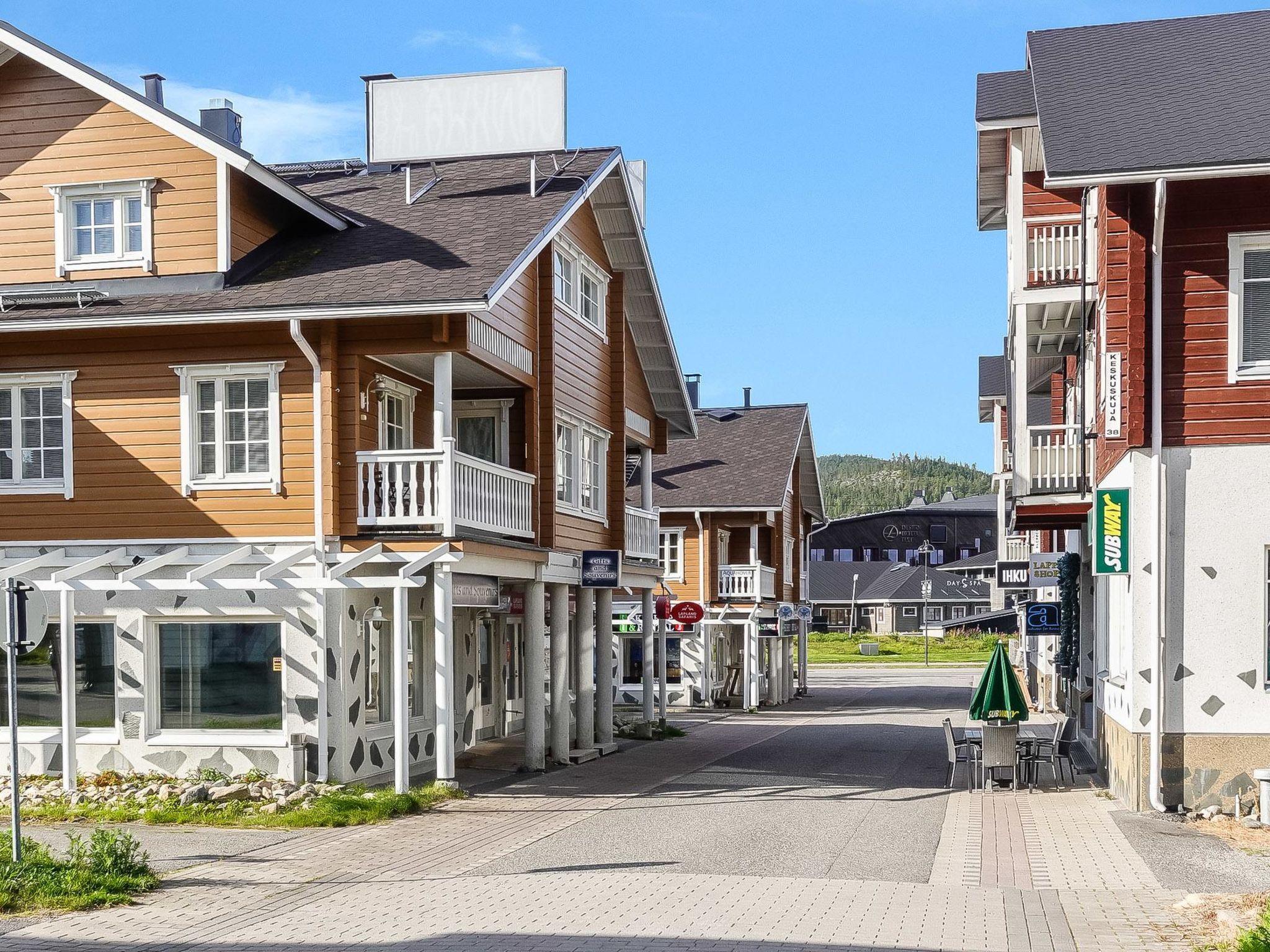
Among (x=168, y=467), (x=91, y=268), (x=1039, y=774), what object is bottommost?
(x=1039, y=774)

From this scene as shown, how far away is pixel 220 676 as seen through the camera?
59.3 feet

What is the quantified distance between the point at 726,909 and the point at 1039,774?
434 inches

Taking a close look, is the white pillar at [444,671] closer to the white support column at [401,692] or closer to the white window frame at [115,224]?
the white support column at [401,692]

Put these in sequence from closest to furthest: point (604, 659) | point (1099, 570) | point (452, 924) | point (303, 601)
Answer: point (452, 924), point (1099, 570), point (303, 601), point (604, 659)

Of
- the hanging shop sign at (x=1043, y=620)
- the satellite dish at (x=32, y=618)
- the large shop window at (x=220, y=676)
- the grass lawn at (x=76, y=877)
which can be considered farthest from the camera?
the hanging shop sign at (x=1043, y=620)

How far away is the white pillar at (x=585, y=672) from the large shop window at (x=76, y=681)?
25.9 feet

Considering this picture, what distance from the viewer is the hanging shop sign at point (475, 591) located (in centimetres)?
1872

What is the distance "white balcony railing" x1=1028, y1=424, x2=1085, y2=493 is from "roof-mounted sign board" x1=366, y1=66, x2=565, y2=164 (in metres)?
8.61

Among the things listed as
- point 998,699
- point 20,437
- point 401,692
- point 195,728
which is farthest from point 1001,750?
point 20,437

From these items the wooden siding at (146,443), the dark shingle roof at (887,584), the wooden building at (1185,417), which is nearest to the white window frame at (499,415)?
the wooden siding at (146,443)

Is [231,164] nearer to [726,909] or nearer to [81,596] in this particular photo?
[81,596]

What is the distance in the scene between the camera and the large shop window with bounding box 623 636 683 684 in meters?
38.9

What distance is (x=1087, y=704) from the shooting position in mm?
24922

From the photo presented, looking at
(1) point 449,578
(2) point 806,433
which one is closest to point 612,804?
(1) point 449,578
